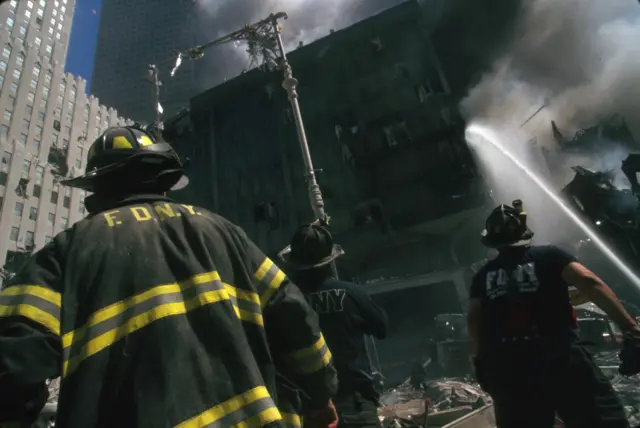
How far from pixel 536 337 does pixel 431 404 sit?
781 centimetres

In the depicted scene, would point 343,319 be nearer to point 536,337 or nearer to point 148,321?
→ point 536,337

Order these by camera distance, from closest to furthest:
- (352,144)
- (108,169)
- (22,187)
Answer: (108,169)
(352,144)
(22,187)

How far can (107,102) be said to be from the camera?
8738 cm

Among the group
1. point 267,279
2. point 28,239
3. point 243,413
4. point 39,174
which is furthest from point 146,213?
point 39,174

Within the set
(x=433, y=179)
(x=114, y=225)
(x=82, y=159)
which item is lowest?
(x=114, y=225)

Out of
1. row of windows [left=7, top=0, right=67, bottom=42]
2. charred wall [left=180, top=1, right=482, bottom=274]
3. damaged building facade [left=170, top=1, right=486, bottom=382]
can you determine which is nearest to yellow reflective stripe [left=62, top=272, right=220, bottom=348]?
damaged building facade [left=170, top=1, right=486, bottom=382]

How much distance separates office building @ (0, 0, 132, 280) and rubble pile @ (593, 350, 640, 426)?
49193 millimetres

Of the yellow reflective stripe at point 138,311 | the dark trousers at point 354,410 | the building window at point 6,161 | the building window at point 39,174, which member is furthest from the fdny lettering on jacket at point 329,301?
the building window at point 39,174

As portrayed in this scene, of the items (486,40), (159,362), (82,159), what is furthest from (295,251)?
(82,159)

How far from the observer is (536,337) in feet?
9.21

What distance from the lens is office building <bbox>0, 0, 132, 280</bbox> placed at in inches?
1740

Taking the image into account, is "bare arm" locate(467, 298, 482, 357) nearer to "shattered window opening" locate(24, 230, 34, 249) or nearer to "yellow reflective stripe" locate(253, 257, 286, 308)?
"yellow reflective stripe" locate(253, 257, 286, 308)

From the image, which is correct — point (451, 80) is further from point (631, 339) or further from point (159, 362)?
point (159, 362)

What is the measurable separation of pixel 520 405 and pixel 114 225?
2.83 meters
